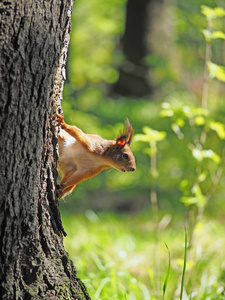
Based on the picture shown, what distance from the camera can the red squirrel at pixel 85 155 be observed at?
7.84 feet

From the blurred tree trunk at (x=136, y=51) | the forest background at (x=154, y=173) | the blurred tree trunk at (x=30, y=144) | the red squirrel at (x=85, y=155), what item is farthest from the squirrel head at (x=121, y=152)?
the blurred tree trunk at (x=136, y=51)

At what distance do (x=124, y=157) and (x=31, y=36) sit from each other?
100cm

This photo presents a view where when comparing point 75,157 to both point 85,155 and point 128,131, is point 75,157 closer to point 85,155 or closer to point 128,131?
point 85,155

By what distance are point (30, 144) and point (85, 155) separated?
63cm

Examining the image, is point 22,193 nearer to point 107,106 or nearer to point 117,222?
point 117,222

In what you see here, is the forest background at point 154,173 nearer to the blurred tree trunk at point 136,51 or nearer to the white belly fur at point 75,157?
the blurred tree trunk at point 136,51

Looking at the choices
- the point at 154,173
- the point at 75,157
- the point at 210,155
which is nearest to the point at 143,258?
the point at 154,173

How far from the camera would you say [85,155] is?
252cm

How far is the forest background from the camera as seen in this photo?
128 inches

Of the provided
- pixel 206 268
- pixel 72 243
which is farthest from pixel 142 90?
pixel 206 268

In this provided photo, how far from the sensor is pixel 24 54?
1806mm

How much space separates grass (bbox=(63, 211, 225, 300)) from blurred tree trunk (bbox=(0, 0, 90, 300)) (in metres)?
0.61

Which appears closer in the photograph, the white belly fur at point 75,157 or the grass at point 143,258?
the white belly fur at point 75,157

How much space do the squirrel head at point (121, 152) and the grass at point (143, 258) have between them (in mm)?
566
